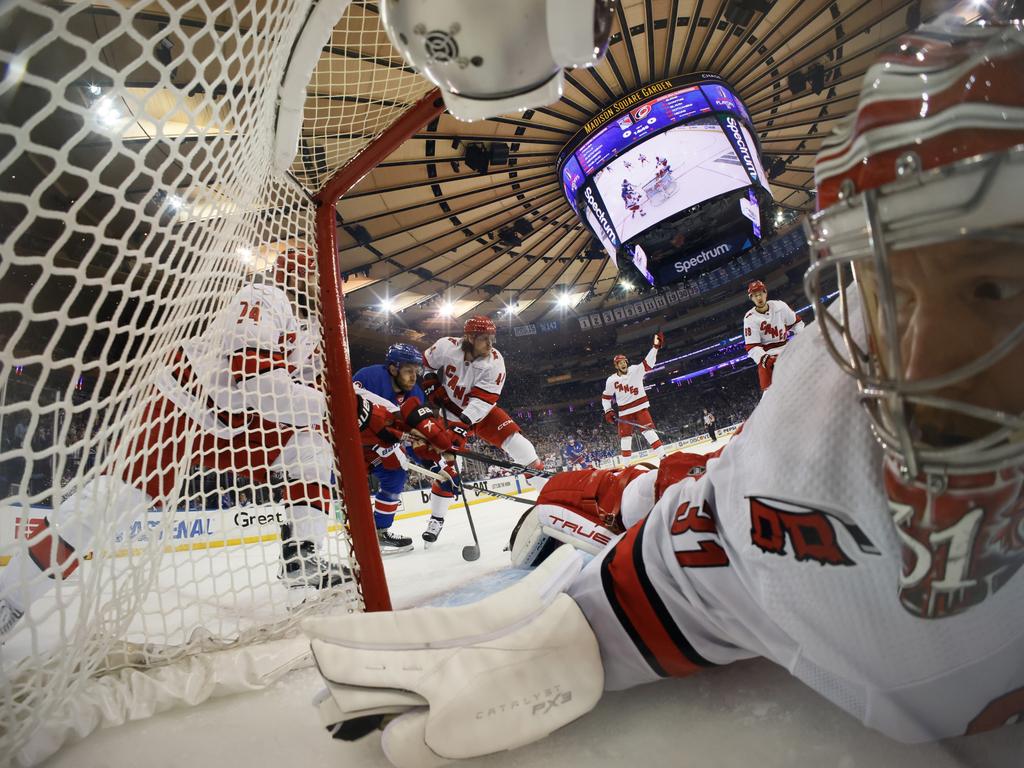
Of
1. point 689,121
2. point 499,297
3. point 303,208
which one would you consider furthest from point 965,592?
point 499,297

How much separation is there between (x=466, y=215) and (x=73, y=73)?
21.1 ft

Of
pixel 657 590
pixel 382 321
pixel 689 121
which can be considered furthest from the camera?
pixel 382 321

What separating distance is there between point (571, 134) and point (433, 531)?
4.90m

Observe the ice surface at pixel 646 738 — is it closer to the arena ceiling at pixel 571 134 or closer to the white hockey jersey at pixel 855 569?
the white hockey jersey at pixel 855 569

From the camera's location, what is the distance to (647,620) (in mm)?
619

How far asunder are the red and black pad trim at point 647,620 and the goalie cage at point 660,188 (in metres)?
5.47

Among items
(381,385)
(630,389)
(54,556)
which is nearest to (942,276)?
(54,556)

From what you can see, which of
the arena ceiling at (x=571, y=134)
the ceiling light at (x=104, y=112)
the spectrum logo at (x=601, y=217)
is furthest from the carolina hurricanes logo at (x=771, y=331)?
the ceiling light at (x=104, y=112)

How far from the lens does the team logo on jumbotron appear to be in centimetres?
514

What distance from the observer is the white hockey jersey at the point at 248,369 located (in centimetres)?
112

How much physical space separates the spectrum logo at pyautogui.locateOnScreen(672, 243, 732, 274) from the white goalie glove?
19.6 feet

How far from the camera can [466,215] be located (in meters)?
6.60

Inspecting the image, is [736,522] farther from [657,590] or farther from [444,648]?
[444,648]

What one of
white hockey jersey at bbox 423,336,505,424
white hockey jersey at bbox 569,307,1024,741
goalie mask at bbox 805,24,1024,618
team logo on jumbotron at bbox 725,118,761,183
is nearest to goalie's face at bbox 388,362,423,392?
white hockey jersey at bbox 423,336,505,424
